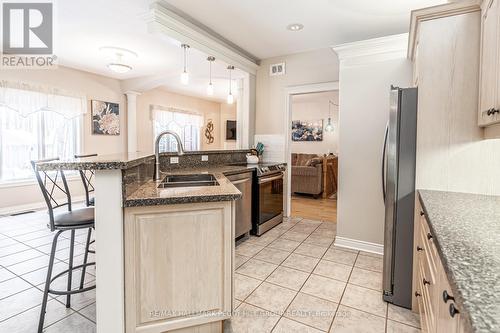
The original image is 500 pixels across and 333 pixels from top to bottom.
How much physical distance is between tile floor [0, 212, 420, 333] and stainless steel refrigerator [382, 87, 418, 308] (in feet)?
0.58

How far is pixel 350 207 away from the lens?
3.25 m

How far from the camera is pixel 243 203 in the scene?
331 centimetres

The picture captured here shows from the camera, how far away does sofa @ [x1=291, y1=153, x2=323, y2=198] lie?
6035mm

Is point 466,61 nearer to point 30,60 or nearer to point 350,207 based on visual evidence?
point 350,207

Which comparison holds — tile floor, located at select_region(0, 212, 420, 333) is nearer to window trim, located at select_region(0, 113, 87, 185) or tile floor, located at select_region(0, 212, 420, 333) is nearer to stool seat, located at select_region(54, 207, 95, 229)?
stool seat, located at select_region(54, 207, 95, 229)

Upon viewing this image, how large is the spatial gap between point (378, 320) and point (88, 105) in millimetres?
6132

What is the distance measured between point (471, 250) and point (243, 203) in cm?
258

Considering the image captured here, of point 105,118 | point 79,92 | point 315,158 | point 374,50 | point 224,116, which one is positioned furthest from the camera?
point 224,116

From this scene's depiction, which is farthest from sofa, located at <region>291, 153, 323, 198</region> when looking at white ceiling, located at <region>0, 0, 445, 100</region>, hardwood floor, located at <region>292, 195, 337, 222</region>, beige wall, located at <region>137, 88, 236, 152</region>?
beige wall, located at <region>137, 88, 236, 152</region>

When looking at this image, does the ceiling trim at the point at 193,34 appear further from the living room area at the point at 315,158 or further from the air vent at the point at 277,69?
the living room area at the point at 315,158

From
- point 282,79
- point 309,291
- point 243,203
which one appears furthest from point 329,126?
point 309,291

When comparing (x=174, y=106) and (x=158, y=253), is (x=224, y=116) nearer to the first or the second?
(x=174, y=106)

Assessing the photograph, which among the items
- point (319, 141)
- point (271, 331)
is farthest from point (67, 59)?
point (319, 141)

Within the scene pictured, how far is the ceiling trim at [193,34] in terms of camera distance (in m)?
2.76
